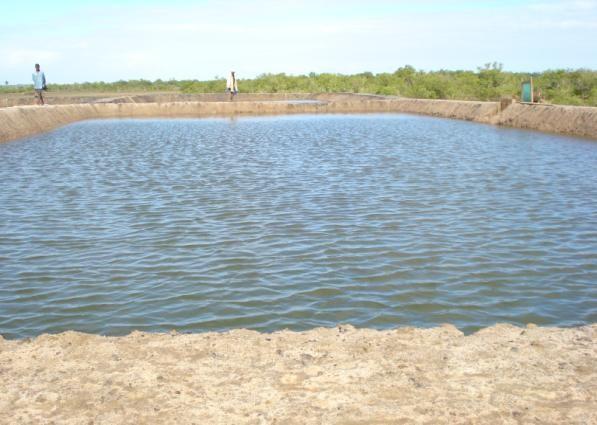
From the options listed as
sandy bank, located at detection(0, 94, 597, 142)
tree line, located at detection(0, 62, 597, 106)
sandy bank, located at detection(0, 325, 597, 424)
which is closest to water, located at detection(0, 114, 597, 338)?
sandy bank, located at detection(0, 325, 597, 424)

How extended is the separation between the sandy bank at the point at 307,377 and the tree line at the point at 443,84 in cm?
2675

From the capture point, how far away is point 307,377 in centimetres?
441

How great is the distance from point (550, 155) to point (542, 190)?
532 centimetres

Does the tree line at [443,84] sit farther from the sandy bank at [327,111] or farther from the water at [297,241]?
the water at [297,241]

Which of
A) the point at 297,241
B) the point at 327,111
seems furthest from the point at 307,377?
the point at 327,111

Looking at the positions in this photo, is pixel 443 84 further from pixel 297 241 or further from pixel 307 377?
pixel 307 377

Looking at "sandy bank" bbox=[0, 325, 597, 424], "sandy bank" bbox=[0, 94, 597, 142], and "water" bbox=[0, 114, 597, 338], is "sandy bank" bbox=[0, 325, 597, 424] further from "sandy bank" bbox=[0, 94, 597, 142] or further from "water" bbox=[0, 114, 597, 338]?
"sandy bank" bbox=[0, 94, 597, 142]

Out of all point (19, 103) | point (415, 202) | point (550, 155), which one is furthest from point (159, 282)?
point (19, 103)

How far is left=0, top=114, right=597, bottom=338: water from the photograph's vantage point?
6289mm

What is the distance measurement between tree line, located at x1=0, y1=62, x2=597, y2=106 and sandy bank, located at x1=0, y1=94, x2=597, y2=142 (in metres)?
3.45

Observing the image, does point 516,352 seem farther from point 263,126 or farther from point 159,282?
point 263,126

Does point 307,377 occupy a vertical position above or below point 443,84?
below

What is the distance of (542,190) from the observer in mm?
12164

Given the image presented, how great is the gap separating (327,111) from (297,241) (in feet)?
99.4
